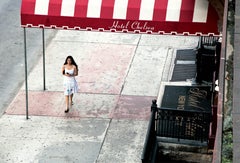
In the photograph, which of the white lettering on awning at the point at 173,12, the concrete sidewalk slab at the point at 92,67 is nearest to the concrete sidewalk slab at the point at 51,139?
the concrete sidewalk slab at the point at 92,67

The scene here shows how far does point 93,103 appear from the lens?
13.7 meters

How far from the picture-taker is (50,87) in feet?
47.9

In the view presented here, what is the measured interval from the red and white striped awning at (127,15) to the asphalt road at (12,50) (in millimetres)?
2738

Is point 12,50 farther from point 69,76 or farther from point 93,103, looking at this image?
point 69,76

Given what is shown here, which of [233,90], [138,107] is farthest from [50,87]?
[233,90]

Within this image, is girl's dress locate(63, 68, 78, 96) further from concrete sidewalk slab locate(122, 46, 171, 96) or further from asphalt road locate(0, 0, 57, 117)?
concrete sidewalk slab locate(122, 46, 171, 96)

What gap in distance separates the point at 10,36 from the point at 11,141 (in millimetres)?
6586

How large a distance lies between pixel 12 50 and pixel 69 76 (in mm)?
4569

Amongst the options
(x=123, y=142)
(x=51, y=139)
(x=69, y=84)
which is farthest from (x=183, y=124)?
(x=69, y=84)

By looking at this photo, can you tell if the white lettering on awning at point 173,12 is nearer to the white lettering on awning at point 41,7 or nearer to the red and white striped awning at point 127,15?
the red and white striped awning at point 127,15

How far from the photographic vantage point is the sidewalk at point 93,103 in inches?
459

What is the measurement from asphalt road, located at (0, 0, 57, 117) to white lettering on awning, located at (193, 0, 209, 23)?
186 inches

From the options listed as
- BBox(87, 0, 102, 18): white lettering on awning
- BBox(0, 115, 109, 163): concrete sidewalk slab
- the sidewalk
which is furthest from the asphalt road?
BBox(87, 0, 102, 18): white lettering on awning

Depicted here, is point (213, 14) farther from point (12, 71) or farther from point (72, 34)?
point (72, 34)
